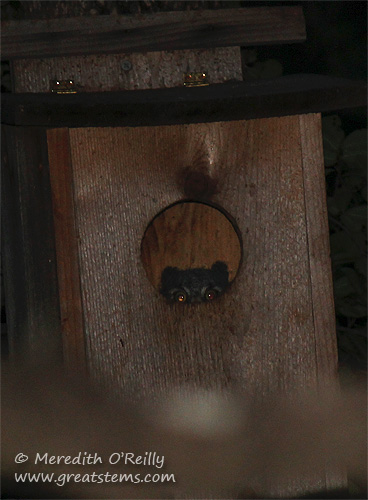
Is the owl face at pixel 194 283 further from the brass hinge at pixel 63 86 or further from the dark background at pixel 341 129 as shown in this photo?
the dark background at pixel 341 129

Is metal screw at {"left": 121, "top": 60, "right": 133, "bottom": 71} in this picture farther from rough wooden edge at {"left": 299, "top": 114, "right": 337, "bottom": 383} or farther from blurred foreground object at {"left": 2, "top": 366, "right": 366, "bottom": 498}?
blurred foreground object at {"left": 2, "top": 366, "right": 366, "bottom": 498}

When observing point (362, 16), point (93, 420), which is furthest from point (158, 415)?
point (362, 16)

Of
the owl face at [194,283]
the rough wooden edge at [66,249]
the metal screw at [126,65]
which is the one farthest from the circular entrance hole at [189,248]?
the metal screw at [126,65]

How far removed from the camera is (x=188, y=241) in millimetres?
1910

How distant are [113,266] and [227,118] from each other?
A: 17.8 inches

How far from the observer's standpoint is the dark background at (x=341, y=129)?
2.32 m

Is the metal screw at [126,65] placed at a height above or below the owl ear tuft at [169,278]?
above

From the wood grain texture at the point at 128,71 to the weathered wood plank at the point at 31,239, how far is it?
21cm

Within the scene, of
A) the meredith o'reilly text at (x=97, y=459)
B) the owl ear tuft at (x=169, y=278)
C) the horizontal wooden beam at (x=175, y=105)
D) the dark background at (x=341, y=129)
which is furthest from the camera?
the dark background at (x=341, y=129)

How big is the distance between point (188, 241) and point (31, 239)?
45cm

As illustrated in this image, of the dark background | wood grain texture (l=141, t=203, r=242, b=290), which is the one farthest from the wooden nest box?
the dark background

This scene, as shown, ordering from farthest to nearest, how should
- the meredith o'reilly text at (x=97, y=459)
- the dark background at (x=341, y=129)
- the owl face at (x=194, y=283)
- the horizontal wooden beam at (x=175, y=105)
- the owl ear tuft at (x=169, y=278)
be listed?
the dark background at (x=341, y=129), the owl ear tuft at (x=169, y=278), the owl face at (x=194, y=283), the meredith o'reilly text at (x=97, y=459), the horizontal wooden beam at (x=175, y=105)

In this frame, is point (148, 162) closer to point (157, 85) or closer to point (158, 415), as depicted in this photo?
point (157, 85)

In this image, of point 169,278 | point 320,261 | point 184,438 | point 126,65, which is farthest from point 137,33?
point 184,438
